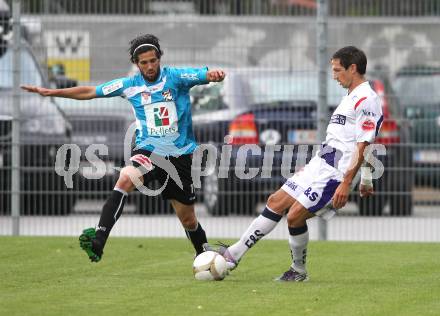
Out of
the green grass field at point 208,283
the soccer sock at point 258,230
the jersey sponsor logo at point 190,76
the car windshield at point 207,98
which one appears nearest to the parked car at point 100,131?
the car windshield at point 207,98

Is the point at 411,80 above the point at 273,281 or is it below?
above

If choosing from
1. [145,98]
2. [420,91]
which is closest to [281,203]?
[145,98]

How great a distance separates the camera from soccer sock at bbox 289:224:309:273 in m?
10.8

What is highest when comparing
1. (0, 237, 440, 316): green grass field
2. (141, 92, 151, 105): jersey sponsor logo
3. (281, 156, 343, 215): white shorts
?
(141, 92, 151, 105): jersey sponsor logo

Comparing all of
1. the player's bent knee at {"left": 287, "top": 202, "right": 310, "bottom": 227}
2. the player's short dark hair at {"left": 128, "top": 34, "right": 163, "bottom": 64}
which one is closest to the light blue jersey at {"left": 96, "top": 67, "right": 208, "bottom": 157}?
the player's short dark hair at {"left": 128, "top": 34, "right": 163, "bottom": 64}

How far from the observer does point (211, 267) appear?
10.8 metres

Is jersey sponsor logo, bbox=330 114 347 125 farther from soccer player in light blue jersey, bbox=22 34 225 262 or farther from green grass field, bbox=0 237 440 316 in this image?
green grass field, bbox=0 237 440 316

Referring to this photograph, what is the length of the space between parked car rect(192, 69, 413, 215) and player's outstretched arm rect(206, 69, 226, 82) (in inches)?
183

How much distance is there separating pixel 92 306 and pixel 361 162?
2578mm

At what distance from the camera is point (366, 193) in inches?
420

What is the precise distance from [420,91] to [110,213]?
6.10m

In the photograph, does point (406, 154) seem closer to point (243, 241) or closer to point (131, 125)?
point (131, 125)

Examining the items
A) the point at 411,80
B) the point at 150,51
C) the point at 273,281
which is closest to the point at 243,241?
the point at 273,281

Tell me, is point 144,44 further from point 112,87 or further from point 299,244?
point 299,244
